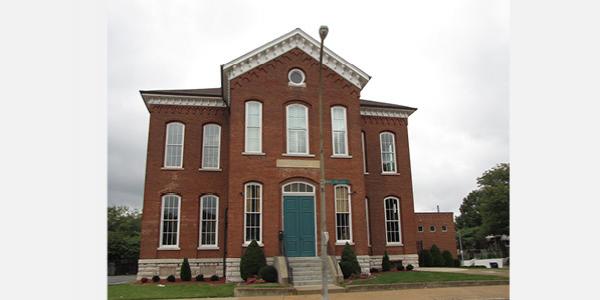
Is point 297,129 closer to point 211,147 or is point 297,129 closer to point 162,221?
point 211,147

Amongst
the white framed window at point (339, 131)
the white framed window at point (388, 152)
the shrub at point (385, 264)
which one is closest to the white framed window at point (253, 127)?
the white framed window at point (339, 131)

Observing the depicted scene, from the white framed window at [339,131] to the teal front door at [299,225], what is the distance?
9.67 ft

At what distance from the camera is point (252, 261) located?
17.4m

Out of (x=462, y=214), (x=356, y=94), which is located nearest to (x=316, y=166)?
(x=356, y=94)

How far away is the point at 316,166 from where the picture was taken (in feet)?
65.4

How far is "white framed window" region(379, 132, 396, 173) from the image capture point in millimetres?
25156

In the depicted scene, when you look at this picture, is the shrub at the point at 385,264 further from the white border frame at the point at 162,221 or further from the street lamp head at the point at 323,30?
the street lamp head at the point at 323,30

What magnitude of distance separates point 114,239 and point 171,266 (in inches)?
1101

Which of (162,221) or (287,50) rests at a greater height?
(287,50)

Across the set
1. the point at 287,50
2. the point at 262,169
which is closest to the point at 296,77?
the point at 287,50

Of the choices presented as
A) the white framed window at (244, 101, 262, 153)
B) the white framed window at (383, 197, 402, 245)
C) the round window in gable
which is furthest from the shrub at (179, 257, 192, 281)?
the white framed window at (383, 197, 402, 245)

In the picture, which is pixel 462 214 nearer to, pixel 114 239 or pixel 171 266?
pixel 114 239

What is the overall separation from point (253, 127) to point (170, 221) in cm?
672

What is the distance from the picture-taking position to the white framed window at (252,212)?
19016 mm
